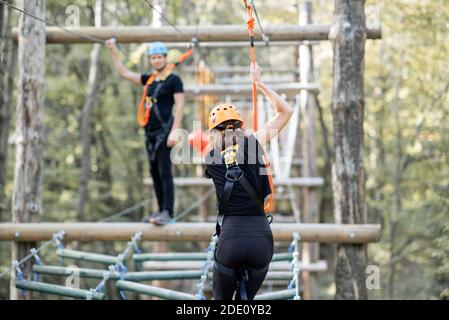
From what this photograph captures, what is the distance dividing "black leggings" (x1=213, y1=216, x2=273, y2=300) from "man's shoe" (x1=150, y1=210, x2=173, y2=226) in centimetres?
244

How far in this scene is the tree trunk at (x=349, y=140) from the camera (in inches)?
240

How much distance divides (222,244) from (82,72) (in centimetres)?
1275

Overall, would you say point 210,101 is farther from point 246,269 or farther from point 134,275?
point 246,269

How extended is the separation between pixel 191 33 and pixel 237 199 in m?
3.35

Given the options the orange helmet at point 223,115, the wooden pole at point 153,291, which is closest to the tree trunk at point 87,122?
the wooden pole at point 153,291

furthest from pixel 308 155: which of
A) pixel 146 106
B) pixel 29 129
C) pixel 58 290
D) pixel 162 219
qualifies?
pixel 58 290

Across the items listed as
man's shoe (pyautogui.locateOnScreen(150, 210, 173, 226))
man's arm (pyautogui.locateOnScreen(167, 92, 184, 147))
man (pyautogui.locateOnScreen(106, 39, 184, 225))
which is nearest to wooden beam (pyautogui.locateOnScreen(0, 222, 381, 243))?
man's shoe (pyautogui.locateOnScreen(150, 210, 173, 226))

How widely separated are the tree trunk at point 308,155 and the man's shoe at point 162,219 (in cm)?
265

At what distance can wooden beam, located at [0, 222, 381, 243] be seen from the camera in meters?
6.06

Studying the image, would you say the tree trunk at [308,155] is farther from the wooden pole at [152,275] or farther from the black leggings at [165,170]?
the black leggings at [165,170]

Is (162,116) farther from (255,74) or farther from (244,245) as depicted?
(244,245)

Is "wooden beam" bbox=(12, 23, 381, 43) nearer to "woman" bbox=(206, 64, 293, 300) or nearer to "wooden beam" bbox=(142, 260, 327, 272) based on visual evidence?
"wooden beam" bbox=(142, 260, 327, 272)

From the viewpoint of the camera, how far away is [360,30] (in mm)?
6176

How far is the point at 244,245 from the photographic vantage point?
3727mm
